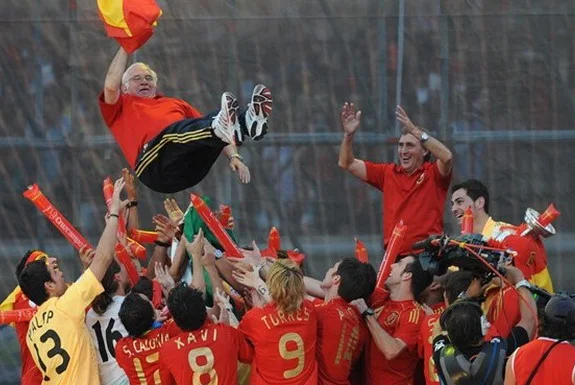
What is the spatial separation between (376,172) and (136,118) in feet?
4.60

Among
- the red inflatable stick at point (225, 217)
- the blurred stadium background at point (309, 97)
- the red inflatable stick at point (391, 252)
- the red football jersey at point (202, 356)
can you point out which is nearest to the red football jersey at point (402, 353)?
the red inflatable stick at point (391, 252)

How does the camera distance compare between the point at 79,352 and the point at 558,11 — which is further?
the point at 558,11

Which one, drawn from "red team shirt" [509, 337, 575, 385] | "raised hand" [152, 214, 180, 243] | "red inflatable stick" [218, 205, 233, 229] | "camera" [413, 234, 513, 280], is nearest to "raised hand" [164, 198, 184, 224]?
"raised hand" [152, 214, 180, 243]

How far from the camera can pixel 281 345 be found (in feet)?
22.3

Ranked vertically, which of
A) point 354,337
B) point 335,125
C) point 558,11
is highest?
point 558,11

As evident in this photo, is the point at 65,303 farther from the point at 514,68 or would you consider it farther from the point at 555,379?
the point at 514,68

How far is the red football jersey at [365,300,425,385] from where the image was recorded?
7008 mm

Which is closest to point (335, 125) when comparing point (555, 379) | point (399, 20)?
point (399, 20)

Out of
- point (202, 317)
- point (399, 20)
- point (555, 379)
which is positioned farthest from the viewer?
point (399, 20)

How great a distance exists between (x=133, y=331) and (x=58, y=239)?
7.47 feet

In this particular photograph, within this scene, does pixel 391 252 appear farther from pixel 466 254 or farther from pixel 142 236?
pixel 142 236

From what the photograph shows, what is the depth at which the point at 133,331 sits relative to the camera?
687cm

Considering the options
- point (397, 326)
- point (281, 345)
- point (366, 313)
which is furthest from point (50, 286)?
point (397, 326)

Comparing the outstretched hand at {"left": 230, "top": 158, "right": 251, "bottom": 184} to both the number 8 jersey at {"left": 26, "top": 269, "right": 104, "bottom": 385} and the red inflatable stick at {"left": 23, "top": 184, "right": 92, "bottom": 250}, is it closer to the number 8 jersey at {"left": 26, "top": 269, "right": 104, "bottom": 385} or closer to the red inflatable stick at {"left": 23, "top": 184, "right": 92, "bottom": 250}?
the number 8 jersey at {"left": 26, "top": 269, "right": 104, "bottom": 385}
